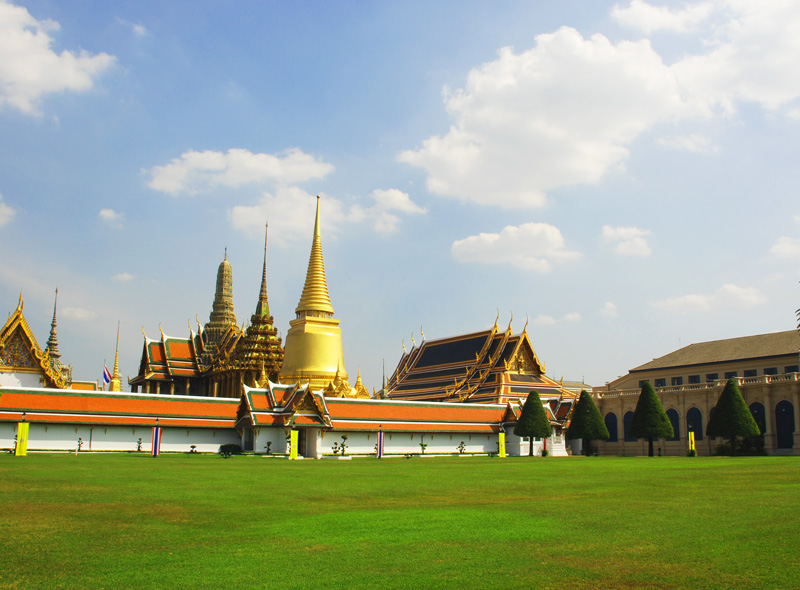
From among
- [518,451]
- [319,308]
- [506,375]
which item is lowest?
[518,451]

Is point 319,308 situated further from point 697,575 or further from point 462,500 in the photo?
point 697,575

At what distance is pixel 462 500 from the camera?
17.2 meters

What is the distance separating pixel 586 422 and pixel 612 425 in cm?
1259

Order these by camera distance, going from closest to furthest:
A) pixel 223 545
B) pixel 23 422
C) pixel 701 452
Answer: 1. pixel 223 545
2. pixel 23 422
3. pixel 701 452

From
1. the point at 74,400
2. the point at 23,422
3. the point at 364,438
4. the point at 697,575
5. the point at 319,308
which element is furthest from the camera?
the point at 319,308

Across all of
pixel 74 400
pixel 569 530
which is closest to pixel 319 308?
pixel 74 400

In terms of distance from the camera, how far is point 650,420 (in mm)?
50469

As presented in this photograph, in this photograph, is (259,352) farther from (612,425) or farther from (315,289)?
(612,425)

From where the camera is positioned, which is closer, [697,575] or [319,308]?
[697,575]

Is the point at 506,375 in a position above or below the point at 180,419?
above

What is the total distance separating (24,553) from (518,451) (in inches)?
2018

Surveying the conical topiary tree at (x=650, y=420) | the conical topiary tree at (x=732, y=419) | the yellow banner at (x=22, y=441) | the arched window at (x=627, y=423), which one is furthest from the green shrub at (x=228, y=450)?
the arched window at (x=627, y=423)

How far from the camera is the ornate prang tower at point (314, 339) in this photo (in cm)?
6931

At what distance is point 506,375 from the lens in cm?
6694
